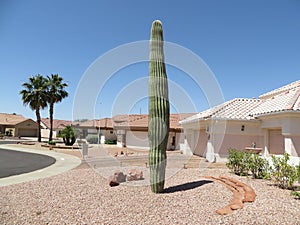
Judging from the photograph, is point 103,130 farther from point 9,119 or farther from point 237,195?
point 237,195

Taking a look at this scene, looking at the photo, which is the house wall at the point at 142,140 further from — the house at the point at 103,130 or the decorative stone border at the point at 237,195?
the decorative stone border at the point at 237,195

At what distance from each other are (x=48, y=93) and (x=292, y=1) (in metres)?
32.4

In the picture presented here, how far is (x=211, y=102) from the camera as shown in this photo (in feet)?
64.1

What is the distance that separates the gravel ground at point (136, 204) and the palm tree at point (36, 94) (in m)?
28.1

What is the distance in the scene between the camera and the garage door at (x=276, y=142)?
1464 cm

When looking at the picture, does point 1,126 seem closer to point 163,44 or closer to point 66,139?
point 66,139

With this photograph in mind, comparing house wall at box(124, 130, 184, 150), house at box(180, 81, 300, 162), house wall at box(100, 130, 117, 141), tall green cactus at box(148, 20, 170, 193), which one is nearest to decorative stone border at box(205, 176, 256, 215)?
tall green cactus at box(148, 20, 170, 193)

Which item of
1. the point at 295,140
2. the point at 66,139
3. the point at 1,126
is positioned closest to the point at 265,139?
the point at 295,140

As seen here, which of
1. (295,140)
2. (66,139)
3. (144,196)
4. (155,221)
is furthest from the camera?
(66,139)

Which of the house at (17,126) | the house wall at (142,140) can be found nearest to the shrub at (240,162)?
the house wall at (142,140)

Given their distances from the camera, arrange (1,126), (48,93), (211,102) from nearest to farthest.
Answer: (211,102), (48,93), (1,126)

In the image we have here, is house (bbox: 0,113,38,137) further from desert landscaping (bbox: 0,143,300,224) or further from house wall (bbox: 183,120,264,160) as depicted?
desert landscaping (bbox: 0,143,300,224)

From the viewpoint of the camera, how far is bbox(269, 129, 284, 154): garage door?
14641 millimetres

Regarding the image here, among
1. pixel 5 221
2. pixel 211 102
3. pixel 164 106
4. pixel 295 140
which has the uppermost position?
pixel 211 102
